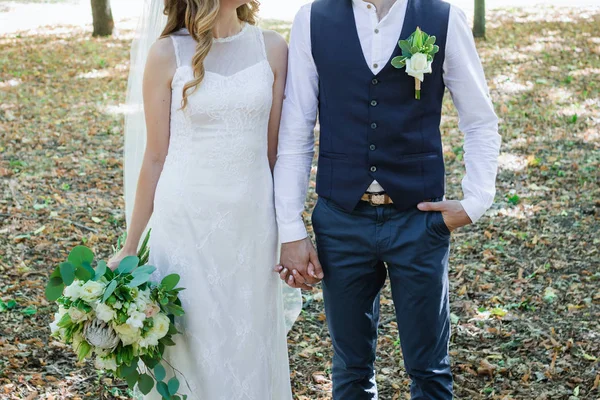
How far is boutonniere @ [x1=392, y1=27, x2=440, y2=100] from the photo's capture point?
8.22ft

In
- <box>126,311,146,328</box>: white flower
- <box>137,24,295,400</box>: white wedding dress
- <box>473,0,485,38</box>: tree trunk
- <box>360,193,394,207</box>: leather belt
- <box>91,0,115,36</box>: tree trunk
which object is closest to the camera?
<box>126,311,146,328</box>: white flower

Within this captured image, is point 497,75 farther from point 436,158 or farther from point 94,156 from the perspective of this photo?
point 436,158

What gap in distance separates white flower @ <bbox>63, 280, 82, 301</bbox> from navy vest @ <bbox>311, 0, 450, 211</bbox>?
1.02 metres

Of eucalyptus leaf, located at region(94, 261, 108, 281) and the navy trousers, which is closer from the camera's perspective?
eucalyptus leaf, located at region(94, 261, 108, 281)

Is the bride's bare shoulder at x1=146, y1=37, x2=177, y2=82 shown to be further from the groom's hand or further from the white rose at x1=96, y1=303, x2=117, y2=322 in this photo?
the groom's hand

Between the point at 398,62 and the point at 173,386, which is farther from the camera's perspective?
the point at 173,386

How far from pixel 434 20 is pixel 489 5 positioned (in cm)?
1502

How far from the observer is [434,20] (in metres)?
2.63

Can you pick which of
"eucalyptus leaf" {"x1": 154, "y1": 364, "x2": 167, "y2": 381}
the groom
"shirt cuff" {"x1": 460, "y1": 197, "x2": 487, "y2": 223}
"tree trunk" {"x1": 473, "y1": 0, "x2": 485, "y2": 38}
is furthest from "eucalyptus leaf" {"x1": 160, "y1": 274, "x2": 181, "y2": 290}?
"tree trunk" {"x1": 473, "y1": 0, "x2": 485, "y2": 38}

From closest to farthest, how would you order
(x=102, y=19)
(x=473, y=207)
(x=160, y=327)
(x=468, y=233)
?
(x=160, y=327), (x=473, y=207), (x=468, y=233), (x=102, y=19)

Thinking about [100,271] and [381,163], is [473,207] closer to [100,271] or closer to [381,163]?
[381,163]

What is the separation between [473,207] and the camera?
271cm

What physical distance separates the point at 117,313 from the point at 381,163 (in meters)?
1.12

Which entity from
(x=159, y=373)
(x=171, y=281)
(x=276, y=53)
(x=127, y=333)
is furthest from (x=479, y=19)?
(x=127, y=333)
